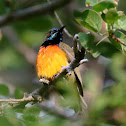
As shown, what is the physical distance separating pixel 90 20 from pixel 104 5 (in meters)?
0.16

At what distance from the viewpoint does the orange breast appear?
411cm

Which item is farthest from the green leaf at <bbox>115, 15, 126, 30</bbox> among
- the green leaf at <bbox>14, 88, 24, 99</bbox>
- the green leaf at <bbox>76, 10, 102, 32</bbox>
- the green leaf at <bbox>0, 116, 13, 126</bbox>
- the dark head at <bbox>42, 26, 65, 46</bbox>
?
the dark head at <bbox>42, 26, 65, 46</bbox>

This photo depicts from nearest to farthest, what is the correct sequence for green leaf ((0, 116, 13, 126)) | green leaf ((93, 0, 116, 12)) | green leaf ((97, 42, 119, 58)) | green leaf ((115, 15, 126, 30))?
1. green leaf ((0, 116, 13, 126))
2. green leaf ((93, 0, 116, 12))
3. green leaf ((115, 15, 126, 30))
4. green leaf ((97, 42, 119, 58))

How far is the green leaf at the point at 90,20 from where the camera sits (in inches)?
85.6

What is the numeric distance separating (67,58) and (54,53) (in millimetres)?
223

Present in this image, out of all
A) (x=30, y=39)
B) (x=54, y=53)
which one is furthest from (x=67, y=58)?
(x=30, y=39)

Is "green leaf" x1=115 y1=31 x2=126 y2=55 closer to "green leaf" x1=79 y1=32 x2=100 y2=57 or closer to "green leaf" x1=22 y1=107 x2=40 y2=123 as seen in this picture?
"green leaf" x1=79 y1=32 x2=100 y2=57

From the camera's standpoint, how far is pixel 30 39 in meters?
5.86

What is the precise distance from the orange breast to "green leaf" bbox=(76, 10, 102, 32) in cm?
192

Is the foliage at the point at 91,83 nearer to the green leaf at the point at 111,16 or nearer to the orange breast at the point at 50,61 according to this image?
the green leaf at the point at 111,16

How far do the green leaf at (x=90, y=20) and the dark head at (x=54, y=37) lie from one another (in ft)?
8.61

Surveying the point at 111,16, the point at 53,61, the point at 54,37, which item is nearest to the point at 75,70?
the point at 53,61

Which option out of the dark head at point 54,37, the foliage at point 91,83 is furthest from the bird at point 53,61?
the foliage at point 91,83

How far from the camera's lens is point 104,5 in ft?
6.77
